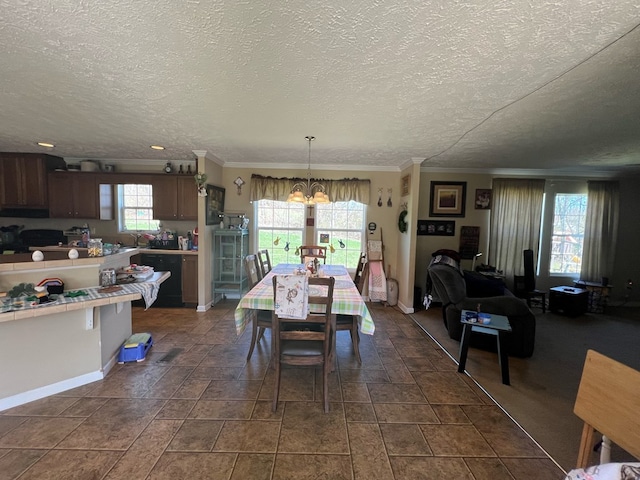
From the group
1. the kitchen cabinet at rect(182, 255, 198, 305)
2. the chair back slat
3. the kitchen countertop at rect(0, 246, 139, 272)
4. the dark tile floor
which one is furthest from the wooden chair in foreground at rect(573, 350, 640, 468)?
the kitchen cabinet at rect(182, 255, 198, 305)

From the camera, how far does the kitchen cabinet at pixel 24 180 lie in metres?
4.33

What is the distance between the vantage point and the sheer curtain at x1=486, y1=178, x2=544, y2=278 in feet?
16.3

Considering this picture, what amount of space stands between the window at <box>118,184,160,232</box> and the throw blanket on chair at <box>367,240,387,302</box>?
381 cm

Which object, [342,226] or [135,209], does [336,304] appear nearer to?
[342,226]

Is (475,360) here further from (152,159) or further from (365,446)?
(152,159)

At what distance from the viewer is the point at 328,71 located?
1797mm

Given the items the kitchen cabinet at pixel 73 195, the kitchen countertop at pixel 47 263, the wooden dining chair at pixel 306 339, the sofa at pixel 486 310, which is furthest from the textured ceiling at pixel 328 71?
the sofa at pixel 486 310

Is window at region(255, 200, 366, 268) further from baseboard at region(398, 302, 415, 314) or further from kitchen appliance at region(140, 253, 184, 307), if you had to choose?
kitchen appliance at region(140, 253, 184, 307)

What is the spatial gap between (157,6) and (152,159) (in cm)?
410

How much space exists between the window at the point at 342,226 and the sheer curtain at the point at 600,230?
409cm

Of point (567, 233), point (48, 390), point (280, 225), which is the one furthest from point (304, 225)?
point (567, 233)

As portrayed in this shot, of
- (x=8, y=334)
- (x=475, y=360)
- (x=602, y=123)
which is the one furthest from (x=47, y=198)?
(x=602, y=123)

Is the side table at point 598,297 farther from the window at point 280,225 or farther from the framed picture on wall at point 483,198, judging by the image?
the window at point 280,225

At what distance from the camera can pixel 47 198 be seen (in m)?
4.50
